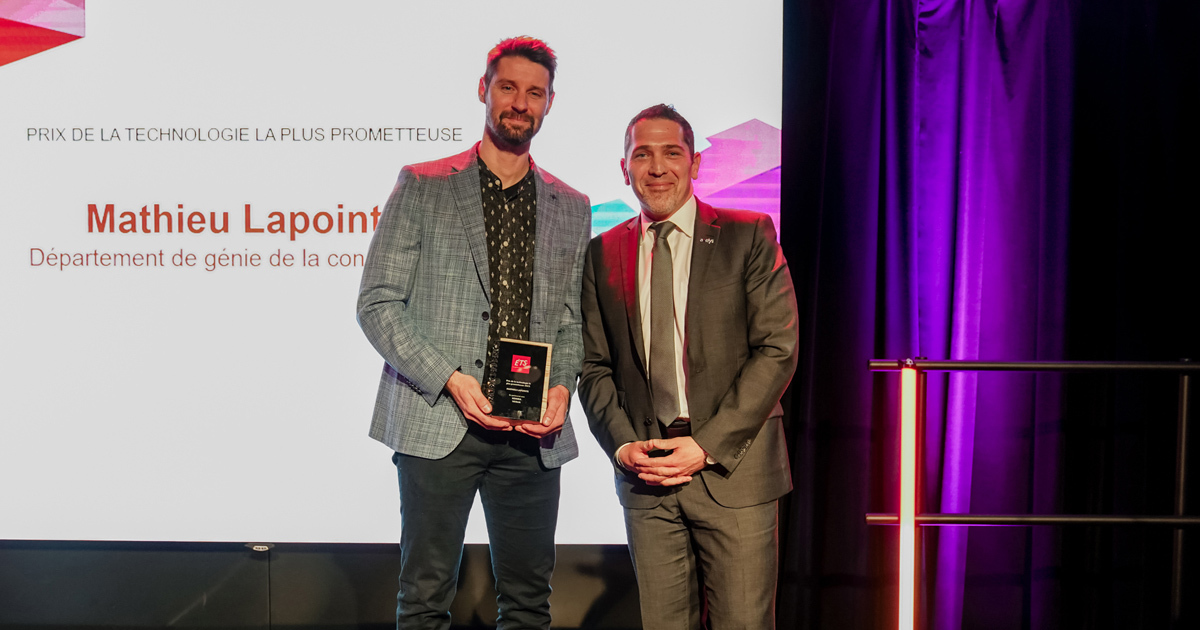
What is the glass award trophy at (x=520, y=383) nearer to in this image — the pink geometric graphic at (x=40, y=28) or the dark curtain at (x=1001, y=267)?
the dark curtain at (x=1001, y=267)

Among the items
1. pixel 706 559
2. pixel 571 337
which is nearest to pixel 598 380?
pixel 571 337

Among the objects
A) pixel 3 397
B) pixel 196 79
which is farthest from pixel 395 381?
pixel 3 397

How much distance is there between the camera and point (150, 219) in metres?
2.92

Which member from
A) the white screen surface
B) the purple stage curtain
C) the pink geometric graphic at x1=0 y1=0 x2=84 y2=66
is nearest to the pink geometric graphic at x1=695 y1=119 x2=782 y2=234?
the purple stage curtain

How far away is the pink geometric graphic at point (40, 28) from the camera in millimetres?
2939

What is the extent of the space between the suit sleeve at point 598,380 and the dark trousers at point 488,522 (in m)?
0.22

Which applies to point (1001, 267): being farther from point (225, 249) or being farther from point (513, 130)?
point (225, 249)

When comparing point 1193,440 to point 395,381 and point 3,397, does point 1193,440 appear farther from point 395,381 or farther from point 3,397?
point 3,397

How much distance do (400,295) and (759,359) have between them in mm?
934

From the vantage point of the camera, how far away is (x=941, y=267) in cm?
290

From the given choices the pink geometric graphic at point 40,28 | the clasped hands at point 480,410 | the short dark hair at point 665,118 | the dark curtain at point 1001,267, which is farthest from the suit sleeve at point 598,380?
the pink geometric graphic at point 40,28

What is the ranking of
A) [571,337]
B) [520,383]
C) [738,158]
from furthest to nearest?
1. [738,158]
2. [571,337]
3. [520,383]

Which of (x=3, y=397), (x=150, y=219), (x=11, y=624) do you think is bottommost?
(x=11, y=624)

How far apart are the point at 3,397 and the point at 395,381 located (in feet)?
5.51
